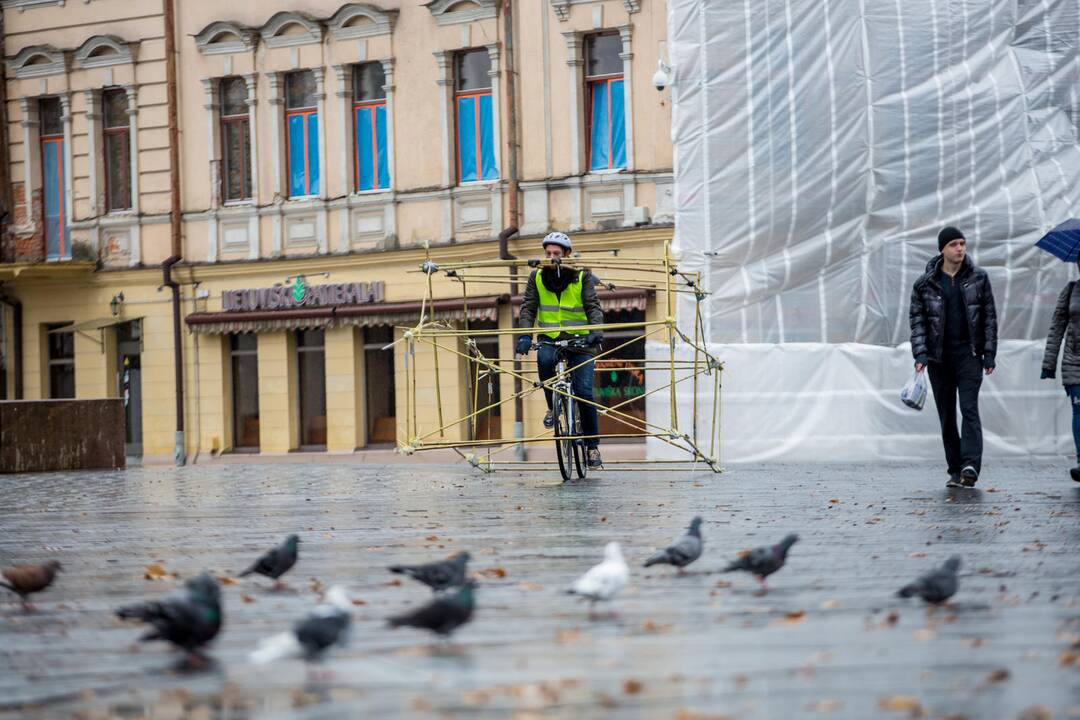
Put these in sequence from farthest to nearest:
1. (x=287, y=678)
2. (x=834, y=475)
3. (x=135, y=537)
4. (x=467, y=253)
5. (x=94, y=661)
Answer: (x=467, y=253) → (x=834, y=475) → (x=135, y=537) → (x=94, y=661) → (x=287, y=678)

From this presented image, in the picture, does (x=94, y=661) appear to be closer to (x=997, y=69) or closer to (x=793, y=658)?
(x=793, y=658)

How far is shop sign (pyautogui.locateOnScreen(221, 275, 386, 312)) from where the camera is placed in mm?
28516

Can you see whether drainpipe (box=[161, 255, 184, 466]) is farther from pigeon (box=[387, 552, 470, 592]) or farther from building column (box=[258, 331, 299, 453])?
pigeon (box=[387, 552, 470, 592])

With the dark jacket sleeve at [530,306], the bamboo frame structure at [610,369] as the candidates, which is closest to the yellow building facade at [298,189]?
the bamboo frame structure at [610,369]

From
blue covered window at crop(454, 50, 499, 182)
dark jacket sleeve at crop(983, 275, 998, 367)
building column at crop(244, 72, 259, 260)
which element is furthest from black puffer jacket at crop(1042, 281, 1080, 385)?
building column at crop(244, 72, 259, 260)

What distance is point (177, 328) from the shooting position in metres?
30.3

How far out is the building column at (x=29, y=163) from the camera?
3181 cm

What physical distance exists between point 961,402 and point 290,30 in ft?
63.3

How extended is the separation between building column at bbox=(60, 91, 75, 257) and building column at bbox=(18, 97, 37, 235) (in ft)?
1.84

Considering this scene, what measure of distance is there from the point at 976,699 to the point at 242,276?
2647 centimetres

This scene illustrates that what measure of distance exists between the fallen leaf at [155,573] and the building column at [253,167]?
2253cm

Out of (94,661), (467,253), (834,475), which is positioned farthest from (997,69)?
(94,661)

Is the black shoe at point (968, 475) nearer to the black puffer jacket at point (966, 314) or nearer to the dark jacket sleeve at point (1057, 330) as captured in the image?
the black puffer jacket at point (966, 314)

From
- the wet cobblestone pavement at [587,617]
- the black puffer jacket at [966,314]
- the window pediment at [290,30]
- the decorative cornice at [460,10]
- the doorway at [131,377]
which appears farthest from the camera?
the doorway at [131,377]
